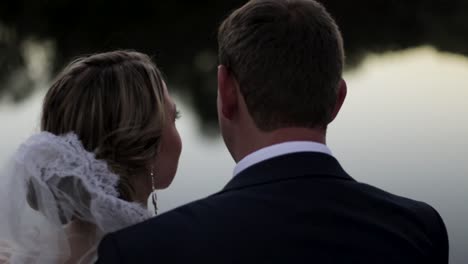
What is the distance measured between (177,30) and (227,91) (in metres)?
8.65

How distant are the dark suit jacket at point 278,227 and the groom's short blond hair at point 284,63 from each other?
0.23ft

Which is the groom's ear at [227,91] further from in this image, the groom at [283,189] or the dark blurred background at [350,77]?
the dark blurred background at [350,77]

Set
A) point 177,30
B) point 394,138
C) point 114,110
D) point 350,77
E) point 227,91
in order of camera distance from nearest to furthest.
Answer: point 227,91 < point 114,110 < point 394,138 < point 350,77 < point 177,30

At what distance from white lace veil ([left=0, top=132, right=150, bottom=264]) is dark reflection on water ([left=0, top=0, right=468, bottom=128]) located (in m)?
6.37

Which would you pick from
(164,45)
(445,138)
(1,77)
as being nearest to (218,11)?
(164,45)

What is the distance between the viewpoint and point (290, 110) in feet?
3.60

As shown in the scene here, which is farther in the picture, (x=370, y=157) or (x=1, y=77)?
Answer: (x=1, y=77)

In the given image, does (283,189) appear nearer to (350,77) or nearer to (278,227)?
(278,227)

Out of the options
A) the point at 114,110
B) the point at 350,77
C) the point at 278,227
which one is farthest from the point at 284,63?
the point at 350,77

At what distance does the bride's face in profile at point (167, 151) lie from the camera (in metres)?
1.42

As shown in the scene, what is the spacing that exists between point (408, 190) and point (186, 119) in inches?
97.9

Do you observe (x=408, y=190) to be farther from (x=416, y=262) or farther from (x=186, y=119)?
(x=416, y=262)

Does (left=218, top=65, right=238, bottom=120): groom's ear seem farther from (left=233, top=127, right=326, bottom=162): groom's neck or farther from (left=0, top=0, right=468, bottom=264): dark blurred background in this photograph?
(left=0, top=0, right=468, bottom=264): dark blurred background

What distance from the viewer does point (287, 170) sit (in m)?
1.08
